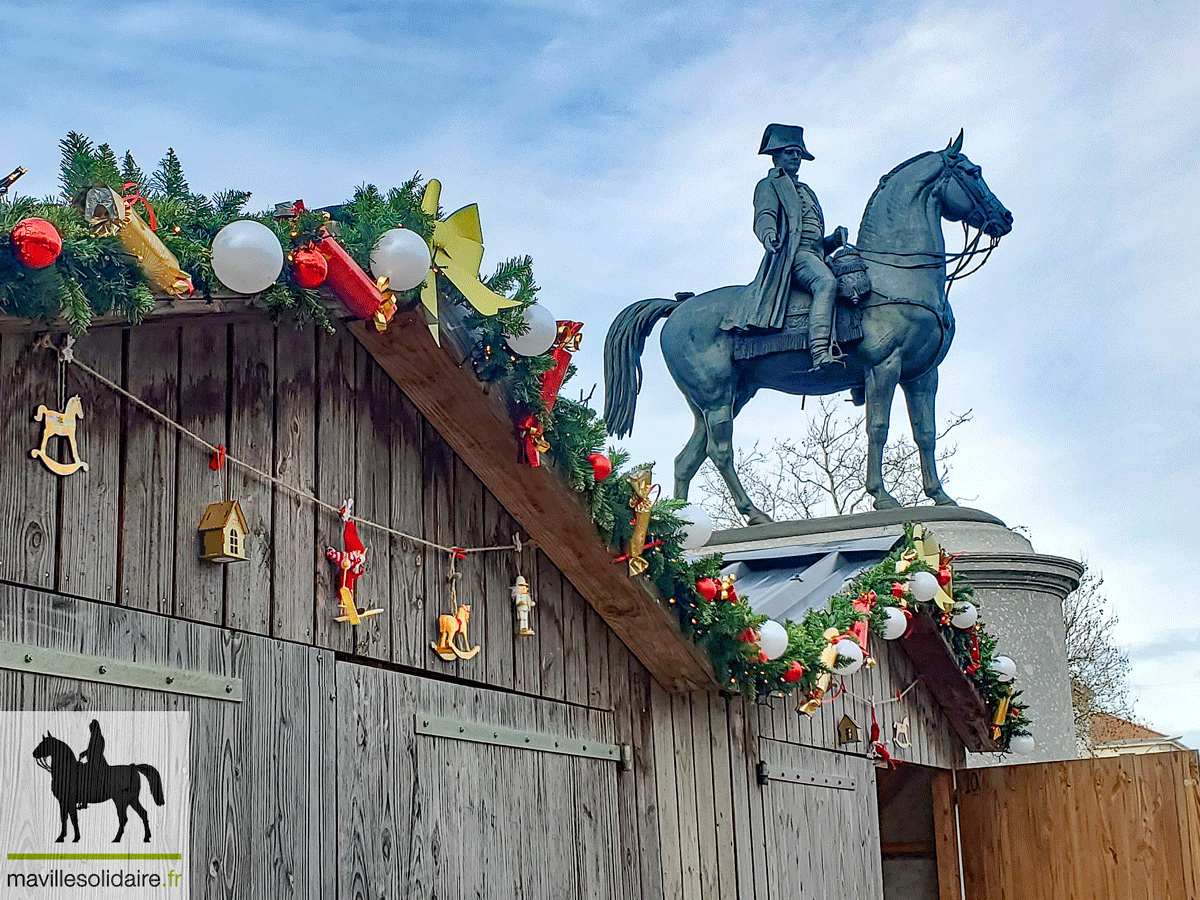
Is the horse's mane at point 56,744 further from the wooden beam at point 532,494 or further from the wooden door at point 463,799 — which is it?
the wooden beam at point 532,494

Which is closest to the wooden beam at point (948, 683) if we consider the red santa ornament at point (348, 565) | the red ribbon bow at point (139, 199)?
the red santa ornament at point (348, 565)

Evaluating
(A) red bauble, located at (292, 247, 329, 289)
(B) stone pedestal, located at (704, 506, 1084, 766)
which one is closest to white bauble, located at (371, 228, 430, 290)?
(A) red bauble, located at (292, 247, 329, 289)

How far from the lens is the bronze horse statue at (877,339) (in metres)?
8.56

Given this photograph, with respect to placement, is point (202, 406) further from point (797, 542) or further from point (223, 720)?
point (797, 542)

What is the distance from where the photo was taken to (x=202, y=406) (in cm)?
310

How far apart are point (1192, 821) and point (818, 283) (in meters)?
3.68

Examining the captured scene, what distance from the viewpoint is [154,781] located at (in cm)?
283

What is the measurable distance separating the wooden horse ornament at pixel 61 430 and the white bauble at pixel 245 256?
0.38m

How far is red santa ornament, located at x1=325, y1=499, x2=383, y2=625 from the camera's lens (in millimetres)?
3400

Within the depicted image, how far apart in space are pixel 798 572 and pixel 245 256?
4.36 meters

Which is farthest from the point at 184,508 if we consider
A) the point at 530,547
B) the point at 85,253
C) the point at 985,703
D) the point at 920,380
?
the point at 920,380

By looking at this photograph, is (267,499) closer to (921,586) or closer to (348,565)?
(348,565)

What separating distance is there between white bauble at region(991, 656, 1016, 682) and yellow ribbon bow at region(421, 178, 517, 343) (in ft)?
13.9

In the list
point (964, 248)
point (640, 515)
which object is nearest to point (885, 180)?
point (964, 248)
